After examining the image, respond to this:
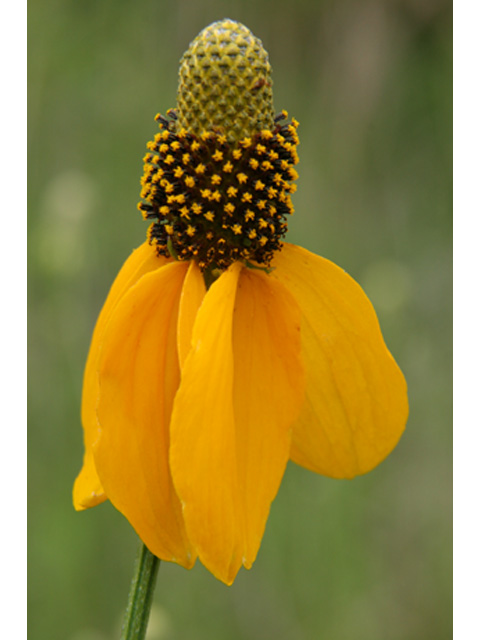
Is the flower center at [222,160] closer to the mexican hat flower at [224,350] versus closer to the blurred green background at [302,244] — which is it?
the mexican hat flower at [224,350]

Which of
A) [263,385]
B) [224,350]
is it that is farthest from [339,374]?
[224,350]

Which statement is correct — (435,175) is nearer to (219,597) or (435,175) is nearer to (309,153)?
(309,153)

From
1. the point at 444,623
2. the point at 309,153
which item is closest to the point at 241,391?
the point at 444,623

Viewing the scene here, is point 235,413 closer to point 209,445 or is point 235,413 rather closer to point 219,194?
point 209,445

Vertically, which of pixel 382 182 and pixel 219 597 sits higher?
pixel 382 182

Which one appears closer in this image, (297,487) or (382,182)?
(297,487)
